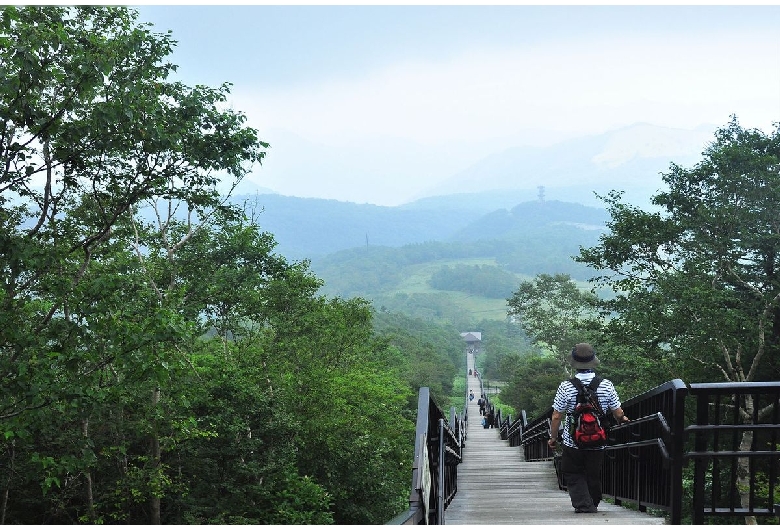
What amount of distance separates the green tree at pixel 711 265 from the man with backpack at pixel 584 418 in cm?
1246

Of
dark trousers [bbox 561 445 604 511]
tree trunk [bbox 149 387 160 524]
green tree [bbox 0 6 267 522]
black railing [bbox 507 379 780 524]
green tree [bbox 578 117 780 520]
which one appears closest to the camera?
black railing [bbox 507 379 780 524]

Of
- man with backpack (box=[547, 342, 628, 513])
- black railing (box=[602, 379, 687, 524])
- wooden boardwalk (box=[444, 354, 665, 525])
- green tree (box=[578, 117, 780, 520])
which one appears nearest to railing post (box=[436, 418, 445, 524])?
wooden boardwalk (box=[444, 354, 665, 525])

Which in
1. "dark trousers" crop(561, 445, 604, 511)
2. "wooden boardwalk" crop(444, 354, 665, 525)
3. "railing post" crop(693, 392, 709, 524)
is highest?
"railing post" crop(693, 392, 709, 524)

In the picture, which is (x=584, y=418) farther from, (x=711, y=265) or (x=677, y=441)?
(x=711, y=265)

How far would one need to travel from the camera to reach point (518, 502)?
295 inches

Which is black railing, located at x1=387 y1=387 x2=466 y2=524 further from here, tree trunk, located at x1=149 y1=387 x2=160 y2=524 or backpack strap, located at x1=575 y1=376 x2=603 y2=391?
tree trunk, located at x1=149 y1=387 x2=160 y2=524

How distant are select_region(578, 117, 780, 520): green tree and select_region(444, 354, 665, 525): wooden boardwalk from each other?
7832mm

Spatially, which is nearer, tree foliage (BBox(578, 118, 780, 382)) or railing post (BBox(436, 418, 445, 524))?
railing post (BBox(436, 418, 445, 524))

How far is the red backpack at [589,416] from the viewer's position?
5.96 metres

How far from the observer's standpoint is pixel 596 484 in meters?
6.33

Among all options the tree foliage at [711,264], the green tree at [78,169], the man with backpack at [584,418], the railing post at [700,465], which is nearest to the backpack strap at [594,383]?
the man with backpack at [584,418]

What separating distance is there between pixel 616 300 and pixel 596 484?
1657cm

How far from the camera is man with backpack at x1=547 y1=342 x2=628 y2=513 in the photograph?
596 cm

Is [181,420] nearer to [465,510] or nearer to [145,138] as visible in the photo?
[145,138]
